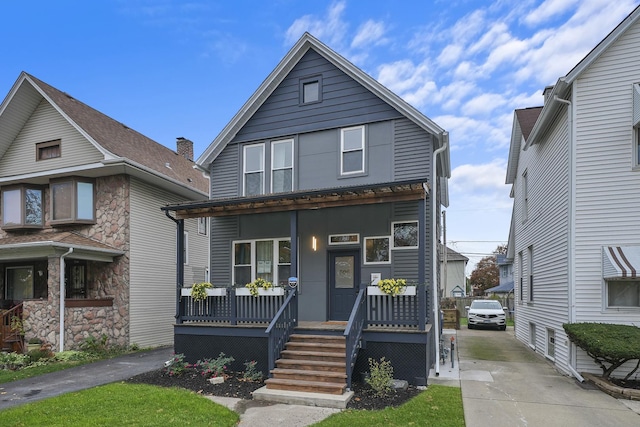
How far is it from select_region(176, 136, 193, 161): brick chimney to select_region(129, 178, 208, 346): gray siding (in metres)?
4.60

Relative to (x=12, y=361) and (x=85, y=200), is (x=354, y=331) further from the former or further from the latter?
(x=85, y=200)

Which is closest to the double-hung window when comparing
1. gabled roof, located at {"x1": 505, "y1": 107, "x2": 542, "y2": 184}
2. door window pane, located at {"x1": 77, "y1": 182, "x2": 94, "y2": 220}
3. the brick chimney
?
door window pane, located at {"x1": 77, "y1": 182, "x2": 94, "y2": 220}

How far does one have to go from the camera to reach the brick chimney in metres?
20.1

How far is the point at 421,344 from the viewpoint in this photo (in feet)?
27.0

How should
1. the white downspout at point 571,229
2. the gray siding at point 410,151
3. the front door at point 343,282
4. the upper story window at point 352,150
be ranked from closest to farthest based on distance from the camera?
1. the white downspout at point 571,229
2. the gray siding at point 410,151
3. the front door at point 343,282
4. the upper story window at point 352,150

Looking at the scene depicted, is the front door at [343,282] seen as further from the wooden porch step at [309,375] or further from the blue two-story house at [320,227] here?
the wooden porch step at [309,375]

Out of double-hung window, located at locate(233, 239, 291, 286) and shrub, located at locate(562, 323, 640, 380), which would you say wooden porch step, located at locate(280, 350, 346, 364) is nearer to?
double-hung window, located at locate(233, 239, 291, 286)

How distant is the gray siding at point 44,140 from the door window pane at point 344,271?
867 centimetres

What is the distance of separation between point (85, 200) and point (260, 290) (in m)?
8.06

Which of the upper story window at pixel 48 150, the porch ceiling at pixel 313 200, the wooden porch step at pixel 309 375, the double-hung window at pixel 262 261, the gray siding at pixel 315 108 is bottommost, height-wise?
the wooden porch step at pixel 309 375

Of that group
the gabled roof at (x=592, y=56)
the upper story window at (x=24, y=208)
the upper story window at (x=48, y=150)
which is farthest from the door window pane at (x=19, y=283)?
the gabled roof at (x=592, y=56)

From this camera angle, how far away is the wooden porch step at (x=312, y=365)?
26.3ft

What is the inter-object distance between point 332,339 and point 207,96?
16446 millimetres

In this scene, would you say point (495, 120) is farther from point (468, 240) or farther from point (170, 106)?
point (468, 240)
